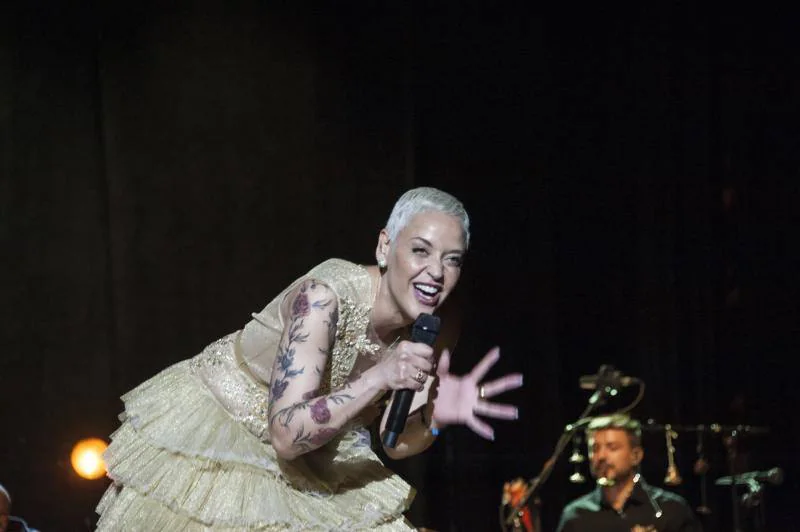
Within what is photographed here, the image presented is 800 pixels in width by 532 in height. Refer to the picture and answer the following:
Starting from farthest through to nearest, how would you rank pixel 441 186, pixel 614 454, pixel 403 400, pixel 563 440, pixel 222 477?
1. pixel 441 186
2. pixel 614 454
3. pixel 563 440
4. pixel 222 477
5. pixel 403 400

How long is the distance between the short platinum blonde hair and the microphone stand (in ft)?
9.41

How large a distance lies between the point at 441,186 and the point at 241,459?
11.1 feet

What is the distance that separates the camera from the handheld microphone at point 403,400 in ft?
7.61

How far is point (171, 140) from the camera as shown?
5809 mm

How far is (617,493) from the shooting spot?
18.4 ft

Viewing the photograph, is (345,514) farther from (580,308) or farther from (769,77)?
(769,77)

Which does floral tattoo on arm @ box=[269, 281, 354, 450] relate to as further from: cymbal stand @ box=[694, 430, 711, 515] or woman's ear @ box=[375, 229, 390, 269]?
cymbal stand @ box=[694, 430, 711, 515]

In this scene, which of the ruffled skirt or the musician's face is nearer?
the ruffled skirt

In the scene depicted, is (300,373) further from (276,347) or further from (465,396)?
(465,396)

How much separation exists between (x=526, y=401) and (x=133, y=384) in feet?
7.34

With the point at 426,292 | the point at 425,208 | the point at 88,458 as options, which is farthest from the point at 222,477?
the point at 88,458

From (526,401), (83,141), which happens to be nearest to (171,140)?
(83,141)

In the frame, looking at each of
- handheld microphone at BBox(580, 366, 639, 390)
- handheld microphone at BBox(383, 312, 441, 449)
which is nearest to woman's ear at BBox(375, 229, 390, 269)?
handheld microphone at BBox(383, 312, 441, 449)

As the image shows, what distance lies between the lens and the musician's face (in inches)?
218
